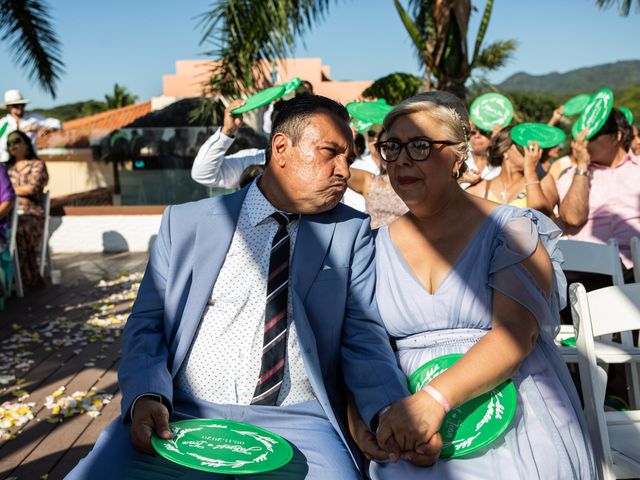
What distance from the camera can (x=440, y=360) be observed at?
6.56ft

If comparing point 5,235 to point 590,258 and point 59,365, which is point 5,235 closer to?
point 59,365

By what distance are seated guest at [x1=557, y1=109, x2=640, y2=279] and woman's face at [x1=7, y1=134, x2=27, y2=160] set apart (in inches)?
257

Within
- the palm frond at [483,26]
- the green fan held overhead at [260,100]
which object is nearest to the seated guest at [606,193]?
the green fan held overhead at [260,100]

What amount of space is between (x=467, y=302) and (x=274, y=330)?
64 cm

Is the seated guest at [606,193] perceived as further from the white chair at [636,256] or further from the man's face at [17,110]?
the man's face at [17,110]

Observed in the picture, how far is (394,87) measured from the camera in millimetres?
12461

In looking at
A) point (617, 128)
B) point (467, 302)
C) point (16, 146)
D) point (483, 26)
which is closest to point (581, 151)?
point (617, 128)

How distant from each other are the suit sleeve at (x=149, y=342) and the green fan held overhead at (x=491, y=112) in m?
4.45

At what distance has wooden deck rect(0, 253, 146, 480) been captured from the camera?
350 cm

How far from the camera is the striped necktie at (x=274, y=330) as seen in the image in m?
2.12

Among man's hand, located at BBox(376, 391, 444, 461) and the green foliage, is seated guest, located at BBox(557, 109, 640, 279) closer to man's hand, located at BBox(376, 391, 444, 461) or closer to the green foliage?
man's hand, located at BBox(376, 391, 444, 461)

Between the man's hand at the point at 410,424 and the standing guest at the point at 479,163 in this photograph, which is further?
the standing guest at the point at 479,163

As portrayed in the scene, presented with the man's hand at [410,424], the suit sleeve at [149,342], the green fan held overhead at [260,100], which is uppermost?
the green fan held overhead at [260,100]

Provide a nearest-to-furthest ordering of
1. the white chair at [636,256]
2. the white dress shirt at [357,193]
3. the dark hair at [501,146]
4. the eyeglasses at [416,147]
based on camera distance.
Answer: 1. the eyeglasses at [416,147]
2. the white chair at [636,256]
3. the dark hair at [501,146]
4. the white dress shirt at [357,193]
